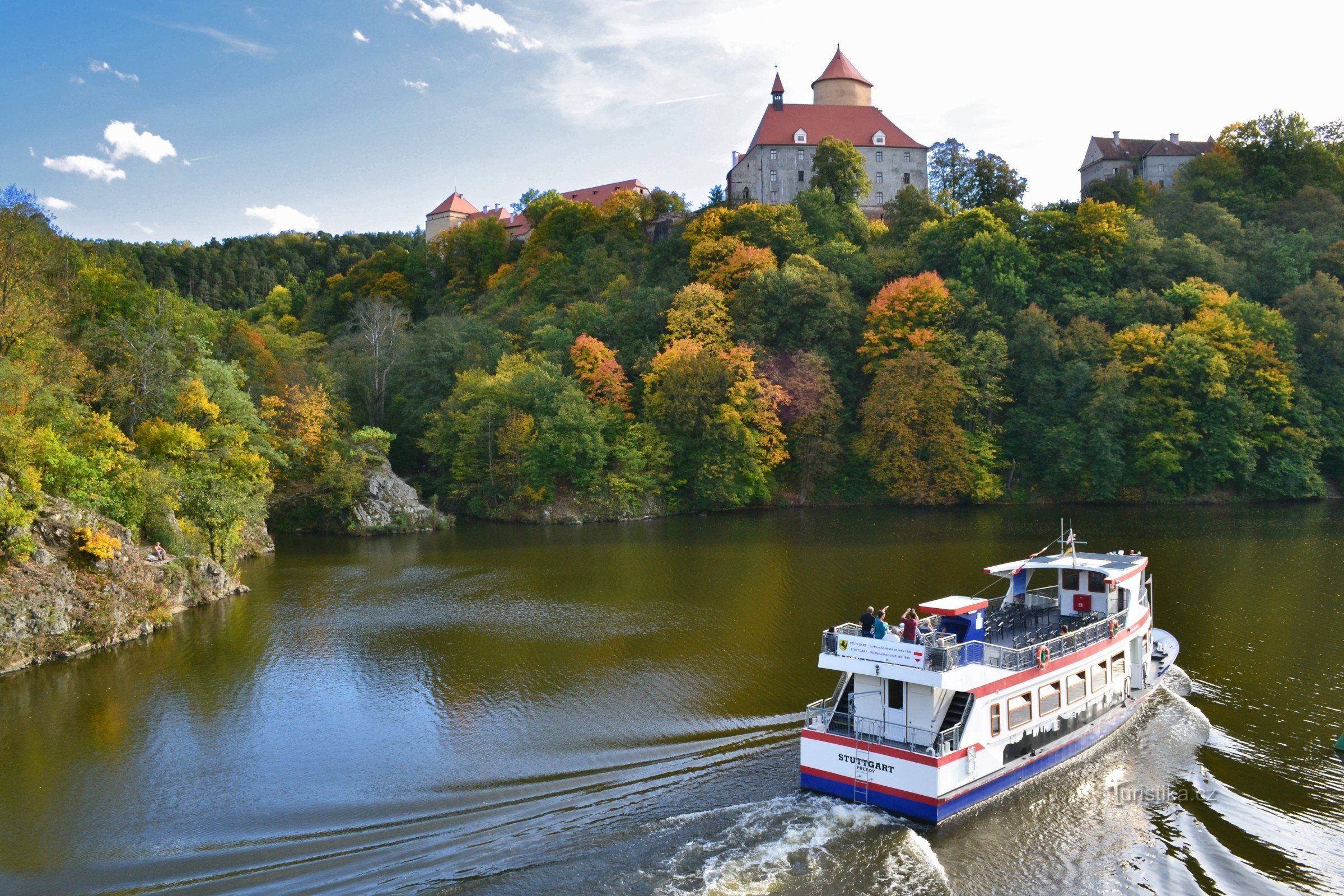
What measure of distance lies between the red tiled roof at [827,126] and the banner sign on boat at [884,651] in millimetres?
67803

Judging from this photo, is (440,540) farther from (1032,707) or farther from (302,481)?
(1032,707)

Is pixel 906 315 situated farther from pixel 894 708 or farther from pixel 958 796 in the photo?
pixel 958 796

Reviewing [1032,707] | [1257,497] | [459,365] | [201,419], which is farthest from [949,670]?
[459,365]

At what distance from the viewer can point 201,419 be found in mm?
37781

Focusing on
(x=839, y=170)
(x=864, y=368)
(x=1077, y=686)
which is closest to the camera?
(x=1077, y=686)

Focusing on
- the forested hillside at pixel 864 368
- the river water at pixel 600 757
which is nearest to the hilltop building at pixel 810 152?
the forested hillside at pixel 864 368

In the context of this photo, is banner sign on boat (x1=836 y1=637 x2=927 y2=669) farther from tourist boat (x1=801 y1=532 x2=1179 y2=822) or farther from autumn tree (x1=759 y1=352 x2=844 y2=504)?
autumn tree (x1=759 y1=352 x2=844 y2=504)

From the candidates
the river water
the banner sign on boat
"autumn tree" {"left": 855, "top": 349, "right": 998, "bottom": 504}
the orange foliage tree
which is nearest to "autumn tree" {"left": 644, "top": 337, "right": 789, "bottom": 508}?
"autumn tree" {"left": 855, "top": 349, "right": 998, "bottom": 504}

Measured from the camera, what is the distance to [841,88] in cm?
8262

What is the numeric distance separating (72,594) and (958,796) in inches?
981

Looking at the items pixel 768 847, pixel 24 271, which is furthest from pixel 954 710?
pixel 24 271

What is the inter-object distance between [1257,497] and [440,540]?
4746 cm

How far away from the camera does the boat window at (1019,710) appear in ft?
53.9

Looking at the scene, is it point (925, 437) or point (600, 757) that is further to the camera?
point (925, 437)
